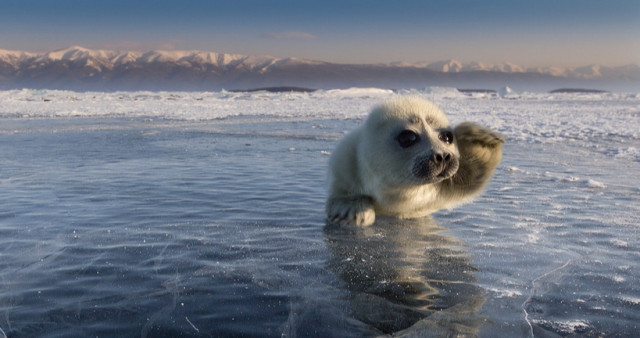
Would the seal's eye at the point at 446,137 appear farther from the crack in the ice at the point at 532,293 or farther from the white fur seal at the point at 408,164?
the crack in the ice at the point at 532,293

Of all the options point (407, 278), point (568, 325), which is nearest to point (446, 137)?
point (407, 278)

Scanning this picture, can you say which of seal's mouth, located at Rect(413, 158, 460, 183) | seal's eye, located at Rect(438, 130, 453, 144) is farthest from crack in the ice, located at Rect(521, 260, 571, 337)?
seal's eye, located at Rect(438, 130, 453, 144)

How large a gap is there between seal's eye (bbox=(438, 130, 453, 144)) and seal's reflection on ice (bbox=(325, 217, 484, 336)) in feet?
2.11

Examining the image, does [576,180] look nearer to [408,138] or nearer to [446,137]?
[446,137]

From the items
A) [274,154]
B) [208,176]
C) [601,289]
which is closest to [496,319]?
[601,289]

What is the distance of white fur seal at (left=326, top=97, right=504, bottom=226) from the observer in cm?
343

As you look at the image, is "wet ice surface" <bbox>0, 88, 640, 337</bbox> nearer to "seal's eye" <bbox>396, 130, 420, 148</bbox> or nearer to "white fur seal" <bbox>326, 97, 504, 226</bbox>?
"white fur seal" <bbox>326, 97, 504, 226</bbox>

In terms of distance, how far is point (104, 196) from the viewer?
4809 millimetres

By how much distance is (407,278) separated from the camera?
2615mm

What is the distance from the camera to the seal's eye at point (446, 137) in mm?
3590

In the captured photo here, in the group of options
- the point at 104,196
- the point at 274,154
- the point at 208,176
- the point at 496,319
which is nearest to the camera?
the point at 496,319

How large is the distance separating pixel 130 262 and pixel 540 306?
2.03 m

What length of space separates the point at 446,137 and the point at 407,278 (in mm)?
1328

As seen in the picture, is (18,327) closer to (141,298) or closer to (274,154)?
(141,298)
